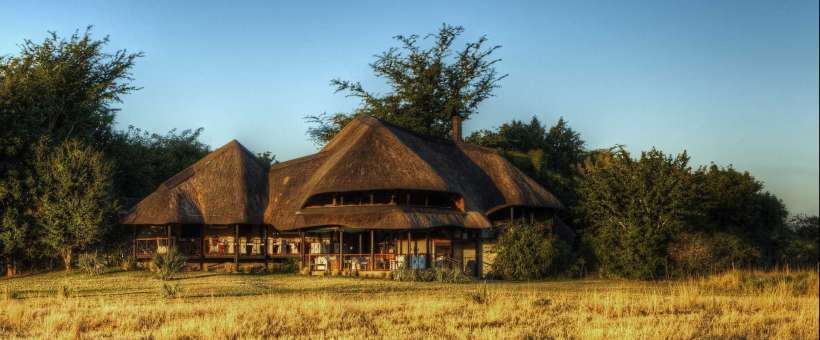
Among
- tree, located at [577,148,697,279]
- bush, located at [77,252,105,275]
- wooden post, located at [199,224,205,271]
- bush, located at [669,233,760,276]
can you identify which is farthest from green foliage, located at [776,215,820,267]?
bush, located at [77,252,105,275]

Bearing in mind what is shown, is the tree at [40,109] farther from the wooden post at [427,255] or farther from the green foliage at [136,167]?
the wooden post at [427,255]

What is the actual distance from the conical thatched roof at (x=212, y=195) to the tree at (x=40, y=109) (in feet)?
14.6

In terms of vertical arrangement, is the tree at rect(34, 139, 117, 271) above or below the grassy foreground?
above

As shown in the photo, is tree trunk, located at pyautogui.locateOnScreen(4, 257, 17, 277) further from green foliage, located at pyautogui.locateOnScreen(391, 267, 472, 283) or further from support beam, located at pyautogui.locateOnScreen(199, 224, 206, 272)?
green foliage, located at pyautogui.locateOnScreen(391, 267, 472, 283)

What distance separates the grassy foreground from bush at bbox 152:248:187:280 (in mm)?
3282

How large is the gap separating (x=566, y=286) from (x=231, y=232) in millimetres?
17067

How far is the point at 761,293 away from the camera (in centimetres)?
2642

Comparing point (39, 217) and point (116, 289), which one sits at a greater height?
point (39, 217)

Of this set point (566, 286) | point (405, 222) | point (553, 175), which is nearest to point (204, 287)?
point (405, 222)

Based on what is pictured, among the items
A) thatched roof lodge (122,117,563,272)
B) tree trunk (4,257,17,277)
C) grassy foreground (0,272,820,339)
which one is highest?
thatched roof lodge (122,117,563,272)

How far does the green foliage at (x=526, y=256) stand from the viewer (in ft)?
117

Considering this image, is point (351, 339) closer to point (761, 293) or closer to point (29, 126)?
point (761, 293)

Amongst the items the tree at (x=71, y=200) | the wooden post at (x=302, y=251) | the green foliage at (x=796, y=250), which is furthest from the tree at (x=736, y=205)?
the tree at (x=71, y=200)

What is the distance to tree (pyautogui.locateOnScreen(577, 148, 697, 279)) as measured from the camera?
34.4m
